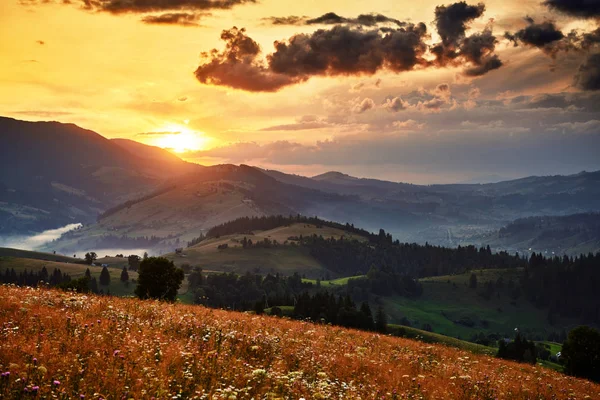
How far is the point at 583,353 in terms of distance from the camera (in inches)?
3100

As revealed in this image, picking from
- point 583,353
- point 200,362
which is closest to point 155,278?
point 200,362

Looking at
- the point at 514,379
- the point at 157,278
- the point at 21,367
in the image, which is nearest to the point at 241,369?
the point at 21,367

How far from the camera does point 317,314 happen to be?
14088 centimetres

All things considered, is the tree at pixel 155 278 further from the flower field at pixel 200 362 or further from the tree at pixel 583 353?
the tree at pixel 583 353

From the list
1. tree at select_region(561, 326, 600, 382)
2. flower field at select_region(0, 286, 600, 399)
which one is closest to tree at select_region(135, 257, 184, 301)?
flower field at select_region(0, 286, 600, 399)

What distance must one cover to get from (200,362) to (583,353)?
86.5 metres

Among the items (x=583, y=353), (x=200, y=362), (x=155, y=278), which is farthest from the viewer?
(x=583, y=353)

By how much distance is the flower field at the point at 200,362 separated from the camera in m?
11.0

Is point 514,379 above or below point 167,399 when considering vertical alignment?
below

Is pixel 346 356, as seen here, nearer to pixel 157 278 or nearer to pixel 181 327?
pixel 181 327

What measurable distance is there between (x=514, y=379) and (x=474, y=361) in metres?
3.33

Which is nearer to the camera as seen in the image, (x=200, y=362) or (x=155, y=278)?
(x=200, y=362)

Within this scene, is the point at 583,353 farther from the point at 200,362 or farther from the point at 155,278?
the point at 200,362

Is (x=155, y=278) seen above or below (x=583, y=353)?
above
